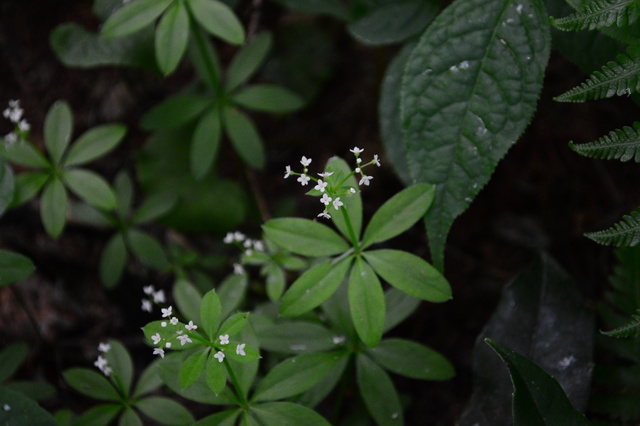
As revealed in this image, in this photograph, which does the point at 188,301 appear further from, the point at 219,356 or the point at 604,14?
the point at 604,14

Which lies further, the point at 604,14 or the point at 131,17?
the point at 131,17

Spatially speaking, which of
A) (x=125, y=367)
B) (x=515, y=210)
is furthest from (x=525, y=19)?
(x=125, y=367)

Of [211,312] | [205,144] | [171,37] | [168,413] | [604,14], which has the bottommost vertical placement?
[168,413]

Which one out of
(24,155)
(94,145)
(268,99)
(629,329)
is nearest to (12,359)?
(24,155)

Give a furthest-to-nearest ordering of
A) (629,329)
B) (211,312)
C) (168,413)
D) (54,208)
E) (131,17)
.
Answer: (54,208), (131,17), (168,413), (211,312), (629,329)

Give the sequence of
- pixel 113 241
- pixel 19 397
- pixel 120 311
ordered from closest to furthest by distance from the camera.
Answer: pixel 19 397 < pixel 113 241 < pixel 120 311

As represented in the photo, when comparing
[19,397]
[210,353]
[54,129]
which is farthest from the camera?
[54,129]

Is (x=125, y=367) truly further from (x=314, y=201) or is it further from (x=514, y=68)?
(x=514, y=68)

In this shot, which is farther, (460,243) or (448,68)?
(460,243)
